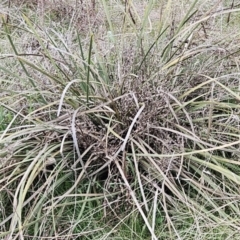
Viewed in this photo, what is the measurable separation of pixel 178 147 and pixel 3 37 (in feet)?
4.57

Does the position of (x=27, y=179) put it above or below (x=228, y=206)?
above

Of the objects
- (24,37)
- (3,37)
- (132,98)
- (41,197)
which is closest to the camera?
(41,197)

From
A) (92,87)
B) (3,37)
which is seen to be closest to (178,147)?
(92,87)

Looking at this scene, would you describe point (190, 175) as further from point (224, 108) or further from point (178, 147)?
point (224, 108)

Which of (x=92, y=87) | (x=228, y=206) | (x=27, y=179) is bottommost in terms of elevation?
(x=228, y=206)

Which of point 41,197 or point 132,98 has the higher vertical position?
point 132,98

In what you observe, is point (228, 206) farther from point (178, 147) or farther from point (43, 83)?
point (43, 83)

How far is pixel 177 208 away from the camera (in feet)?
5.75

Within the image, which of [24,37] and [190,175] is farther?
[24,37]

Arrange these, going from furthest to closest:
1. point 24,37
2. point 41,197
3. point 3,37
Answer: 1. point 3,37
2. point 24,37
3. point 41,197

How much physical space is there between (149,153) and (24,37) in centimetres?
101

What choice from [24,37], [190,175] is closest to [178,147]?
[190,175]

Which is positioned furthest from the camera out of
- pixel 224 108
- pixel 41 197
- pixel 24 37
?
pixel 24 37

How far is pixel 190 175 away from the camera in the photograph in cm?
183
